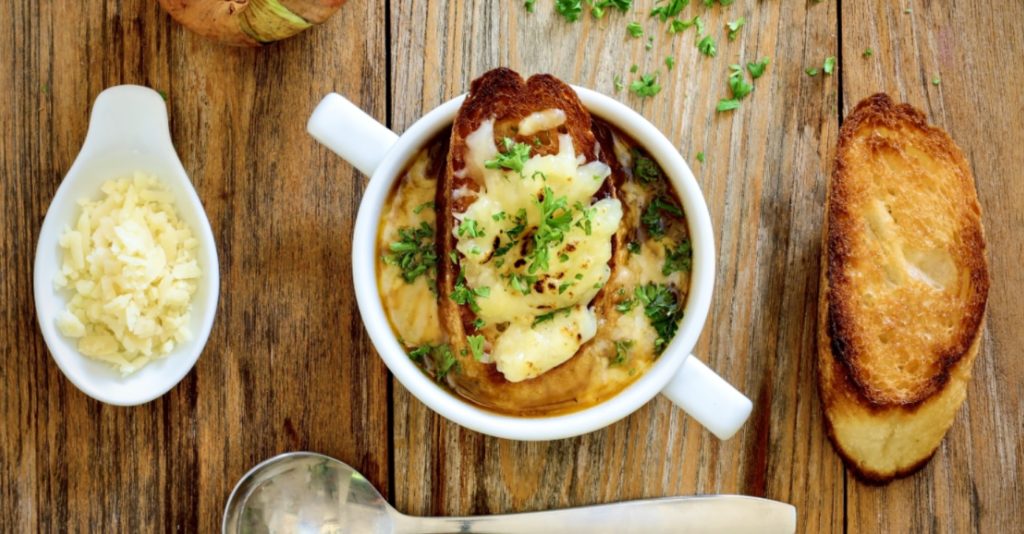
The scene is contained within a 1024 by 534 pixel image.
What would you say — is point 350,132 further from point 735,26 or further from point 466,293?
point 735,26

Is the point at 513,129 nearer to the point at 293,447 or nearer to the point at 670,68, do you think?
the point at 670,68

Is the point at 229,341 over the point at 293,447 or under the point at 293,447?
over

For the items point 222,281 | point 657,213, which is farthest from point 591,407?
point 222,281

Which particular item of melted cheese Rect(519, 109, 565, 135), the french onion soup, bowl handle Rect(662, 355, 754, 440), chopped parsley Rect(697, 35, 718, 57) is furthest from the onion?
bowl handle Rect(662, 355, 754, 440)

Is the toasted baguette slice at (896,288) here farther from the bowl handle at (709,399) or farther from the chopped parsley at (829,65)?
the bowl handle at (709,399)

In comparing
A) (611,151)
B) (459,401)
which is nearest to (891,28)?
(611,151)
